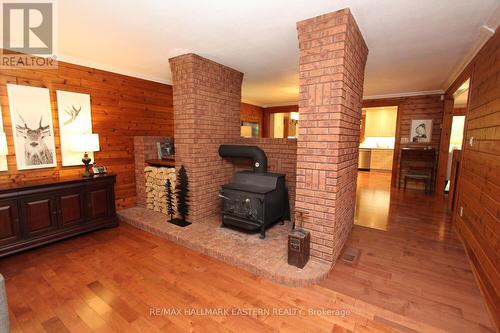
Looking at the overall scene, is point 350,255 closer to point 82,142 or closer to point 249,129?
point 82,142

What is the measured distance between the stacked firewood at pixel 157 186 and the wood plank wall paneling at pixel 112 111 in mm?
428

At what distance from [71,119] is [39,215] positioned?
4.52 feet

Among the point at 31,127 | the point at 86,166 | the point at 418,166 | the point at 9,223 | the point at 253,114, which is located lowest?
the point at 9,223

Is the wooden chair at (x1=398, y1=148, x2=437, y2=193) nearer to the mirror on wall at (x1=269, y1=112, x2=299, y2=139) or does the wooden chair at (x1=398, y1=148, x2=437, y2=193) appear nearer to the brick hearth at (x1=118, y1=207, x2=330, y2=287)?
the mirror on wall at (x1=269, y1=112, x2=299, y2=139)

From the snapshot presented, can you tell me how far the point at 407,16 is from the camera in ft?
7.02

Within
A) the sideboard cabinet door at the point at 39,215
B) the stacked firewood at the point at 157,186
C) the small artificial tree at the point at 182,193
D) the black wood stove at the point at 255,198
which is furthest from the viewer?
the stacked firewood at the point at 157,186

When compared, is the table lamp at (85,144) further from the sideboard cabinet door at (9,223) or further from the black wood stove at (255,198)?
the black wood stove at (255,198)

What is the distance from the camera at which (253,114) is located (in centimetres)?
764

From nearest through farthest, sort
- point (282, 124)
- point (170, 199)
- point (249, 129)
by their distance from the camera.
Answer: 1. point (170, 199)
2. point (249, 129)
3. point (282, 124)

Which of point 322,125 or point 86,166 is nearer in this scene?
point 322,125
